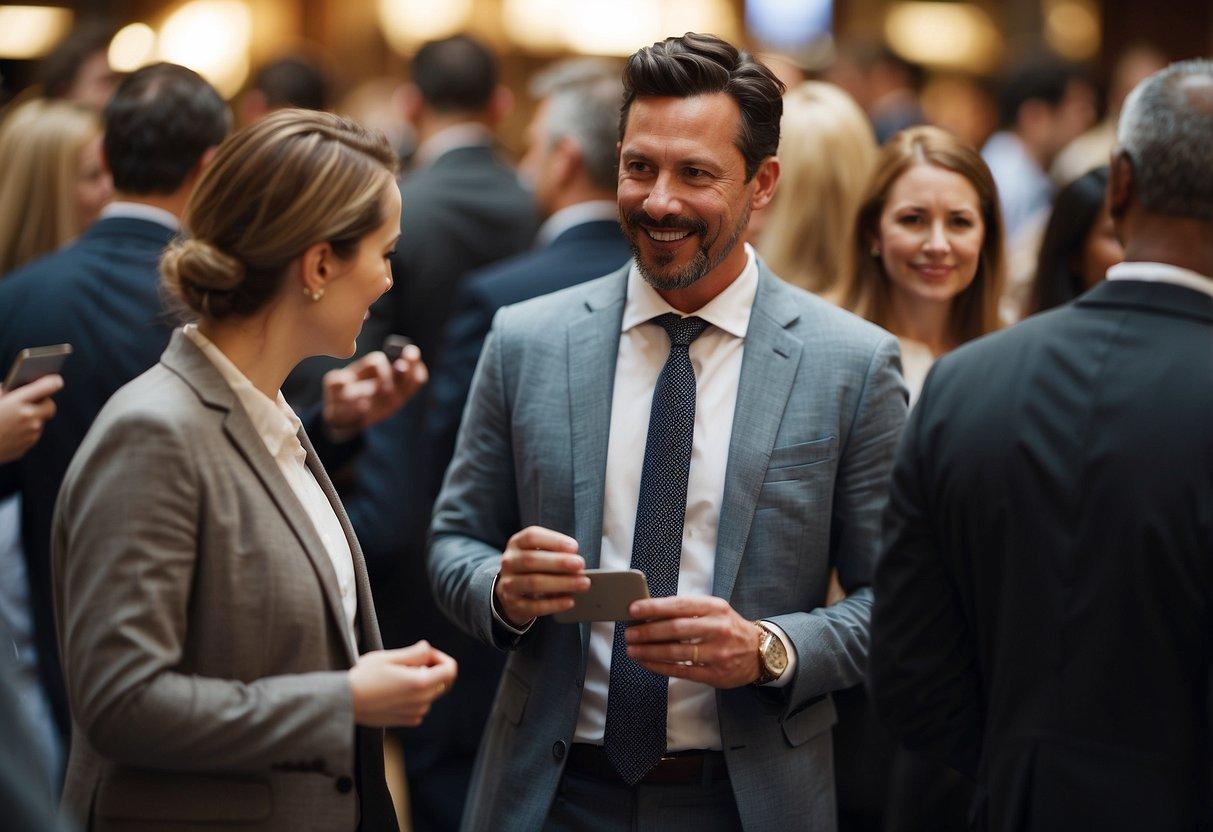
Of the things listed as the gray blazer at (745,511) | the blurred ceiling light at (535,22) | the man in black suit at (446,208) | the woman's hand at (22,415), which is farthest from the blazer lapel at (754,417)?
the blurred ceiling light at (535,22)

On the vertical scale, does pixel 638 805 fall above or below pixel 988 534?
below

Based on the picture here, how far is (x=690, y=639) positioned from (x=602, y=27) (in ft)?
42.1

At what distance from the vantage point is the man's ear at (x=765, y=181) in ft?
9.08

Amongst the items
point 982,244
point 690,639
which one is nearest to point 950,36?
point 982,244

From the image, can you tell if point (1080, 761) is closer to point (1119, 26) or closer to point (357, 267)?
point (357, 267)

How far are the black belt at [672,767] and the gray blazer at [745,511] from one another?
0.05 m

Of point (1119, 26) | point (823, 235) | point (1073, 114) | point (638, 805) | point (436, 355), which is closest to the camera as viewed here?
point (638, 805)

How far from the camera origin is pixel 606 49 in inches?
566

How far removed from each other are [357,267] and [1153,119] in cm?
125

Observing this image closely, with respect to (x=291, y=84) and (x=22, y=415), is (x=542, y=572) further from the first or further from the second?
(x=291, y=84)

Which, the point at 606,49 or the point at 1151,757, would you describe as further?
the point at 606,49

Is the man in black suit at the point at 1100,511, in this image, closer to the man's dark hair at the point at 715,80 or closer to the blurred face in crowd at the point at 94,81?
the man's dark hair at the point at 715,80

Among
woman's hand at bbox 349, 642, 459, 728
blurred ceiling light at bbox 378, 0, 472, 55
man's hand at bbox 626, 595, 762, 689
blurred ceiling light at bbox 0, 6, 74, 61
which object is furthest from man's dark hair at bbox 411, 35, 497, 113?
blurred ceiling light at bbox 378, 0, 472, 55

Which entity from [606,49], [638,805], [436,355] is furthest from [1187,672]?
[606,49]
